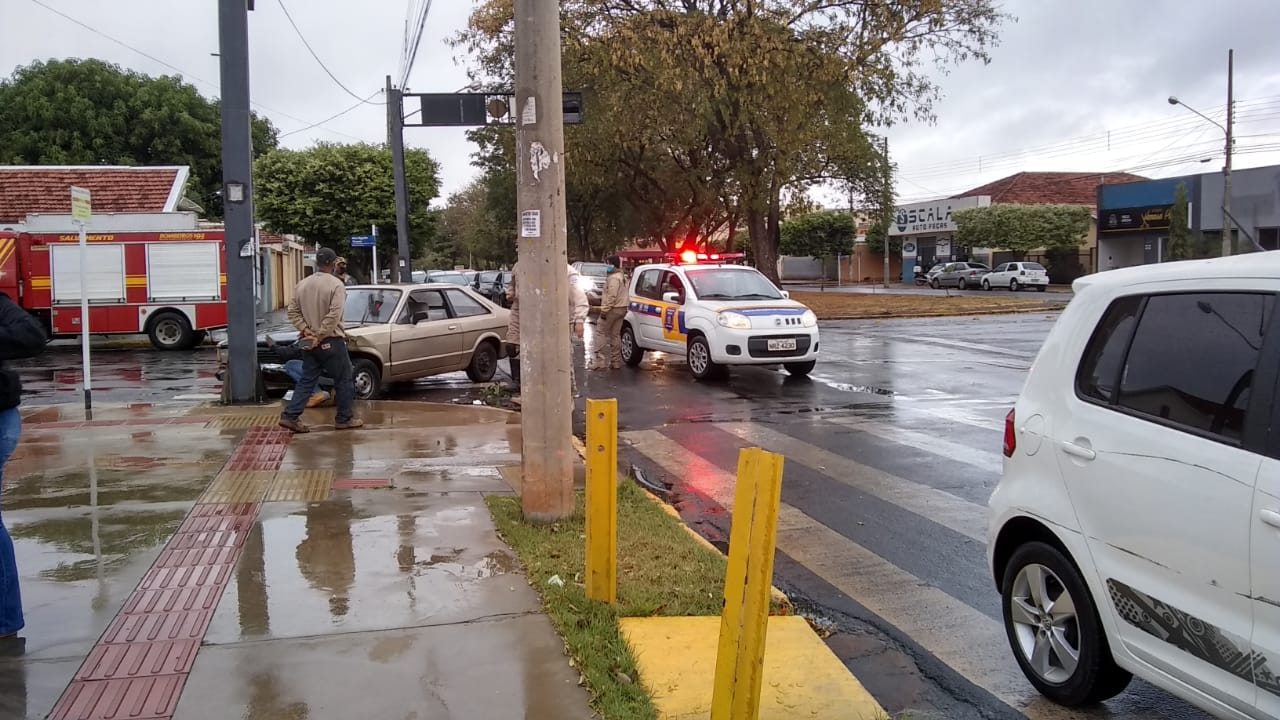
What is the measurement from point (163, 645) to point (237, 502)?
8.51 ft

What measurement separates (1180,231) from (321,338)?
4230 cm

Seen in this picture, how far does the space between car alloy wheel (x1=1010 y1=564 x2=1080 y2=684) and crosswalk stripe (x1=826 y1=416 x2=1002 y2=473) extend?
4.32 m

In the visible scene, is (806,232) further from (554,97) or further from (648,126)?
(554,97)

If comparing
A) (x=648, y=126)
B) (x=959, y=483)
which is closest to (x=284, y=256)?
(x=648, y=126)

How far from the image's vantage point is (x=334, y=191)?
35562mm

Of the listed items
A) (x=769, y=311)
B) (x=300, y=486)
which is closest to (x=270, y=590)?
(x=300, y=486)

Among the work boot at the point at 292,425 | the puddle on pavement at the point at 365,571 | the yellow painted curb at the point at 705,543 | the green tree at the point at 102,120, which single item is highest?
the green tree at the point at 102,120

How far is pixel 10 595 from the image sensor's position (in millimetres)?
4441

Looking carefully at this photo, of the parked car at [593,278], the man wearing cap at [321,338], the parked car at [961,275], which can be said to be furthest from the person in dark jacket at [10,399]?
the parked car at [961,275]

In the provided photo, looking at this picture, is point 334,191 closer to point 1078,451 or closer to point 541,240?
point 541,240

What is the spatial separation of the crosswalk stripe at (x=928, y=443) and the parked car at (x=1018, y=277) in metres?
42.0

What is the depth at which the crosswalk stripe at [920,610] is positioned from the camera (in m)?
4.31

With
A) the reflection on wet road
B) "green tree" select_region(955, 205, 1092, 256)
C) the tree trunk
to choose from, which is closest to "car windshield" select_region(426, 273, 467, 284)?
the tree trunk

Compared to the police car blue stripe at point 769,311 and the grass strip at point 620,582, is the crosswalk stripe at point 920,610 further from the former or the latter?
the police car blue stripe at point 769,311
